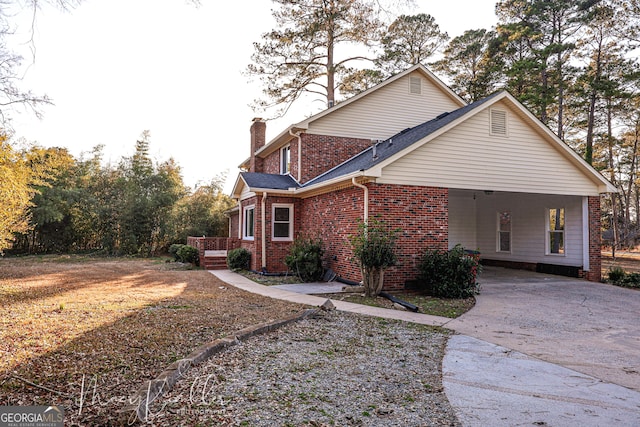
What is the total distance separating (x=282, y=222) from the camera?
14289mm

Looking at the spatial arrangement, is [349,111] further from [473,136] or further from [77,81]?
[77,81]

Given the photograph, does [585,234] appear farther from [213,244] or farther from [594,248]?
[213,244]

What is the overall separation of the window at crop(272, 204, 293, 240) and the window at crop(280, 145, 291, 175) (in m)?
2.13

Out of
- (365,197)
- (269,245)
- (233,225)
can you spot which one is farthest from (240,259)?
(233,225)

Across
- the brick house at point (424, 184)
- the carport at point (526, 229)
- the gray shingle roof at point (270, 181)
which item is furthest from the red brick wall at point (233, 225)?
the carport at point (526, 229)

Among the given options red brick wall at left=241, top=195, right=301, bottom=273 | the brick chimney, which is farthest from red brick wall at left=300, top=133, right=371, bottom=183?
the brick chimney

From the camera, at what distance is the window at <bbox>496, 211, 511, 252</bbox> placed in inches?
619

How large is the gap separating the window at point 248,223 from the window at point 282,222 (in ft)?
2.70

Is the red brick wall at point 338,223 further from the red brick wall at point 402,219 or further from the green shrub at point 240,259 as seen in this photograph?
the green shrub at point 240,259

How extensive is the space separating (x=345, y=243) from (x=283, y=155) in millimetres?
6538

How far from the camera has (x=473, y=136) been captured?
10.9 m

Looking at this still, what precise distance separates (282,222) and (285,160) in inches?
124

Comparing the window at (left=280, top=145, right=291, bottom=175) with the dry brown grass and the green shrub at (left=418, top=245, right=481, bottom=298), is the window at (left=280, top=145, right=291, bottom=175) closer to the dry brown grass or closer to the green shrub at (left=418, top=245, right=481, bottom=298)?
the dry brown grass

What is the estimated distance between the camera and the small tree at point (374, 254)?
9.12 metres
